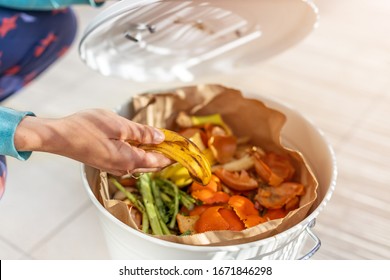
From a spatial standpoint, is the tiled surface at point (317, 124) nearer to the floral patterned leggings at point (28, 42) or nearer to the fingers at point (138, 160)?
the floral patterned leggings at point (28, 42)

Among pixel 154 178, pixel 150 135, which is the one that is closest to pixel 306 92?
pixel 154 178

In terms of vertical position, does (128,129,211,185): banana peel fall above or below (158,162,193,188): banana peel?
above

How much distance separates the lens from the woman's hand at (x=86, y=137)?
78cm

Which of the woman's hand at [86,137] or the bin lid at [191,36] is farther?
the bin lid at [191,36]

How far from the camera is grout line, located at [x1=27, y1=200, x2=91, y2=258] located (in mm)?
1104

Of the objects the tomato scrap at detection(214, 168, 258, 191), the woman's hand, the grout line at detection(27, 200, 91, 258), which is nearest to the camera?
the woman's hand

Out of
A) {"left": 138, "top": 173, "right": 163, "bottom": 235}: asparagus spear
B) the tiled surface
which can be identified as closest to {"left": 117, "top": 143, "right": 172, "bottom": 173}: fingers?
{"left": 138, "top": 173, "right": 163, "bottom": 235}: asparagus spear

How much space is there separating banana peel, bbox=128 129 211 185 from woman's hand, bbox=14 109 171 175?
0.05m

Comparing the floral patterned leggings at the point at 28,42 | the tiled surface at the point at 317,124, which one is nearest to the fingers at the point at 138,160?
the tiled surface at the point at 317,124

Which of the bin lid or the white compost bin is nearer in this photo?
the white compost bin

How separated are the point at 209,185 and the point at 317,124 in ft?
1.65

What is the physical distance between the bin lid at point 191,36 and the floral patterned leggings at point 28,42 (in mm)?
170

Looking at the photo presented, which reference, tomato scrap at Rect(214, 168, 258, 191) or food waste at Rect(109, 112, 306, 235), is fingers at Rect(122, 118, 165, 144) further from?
tomato scrap at Rect(214, 168, 258, 191)

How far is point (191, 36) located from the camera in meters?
1.12
